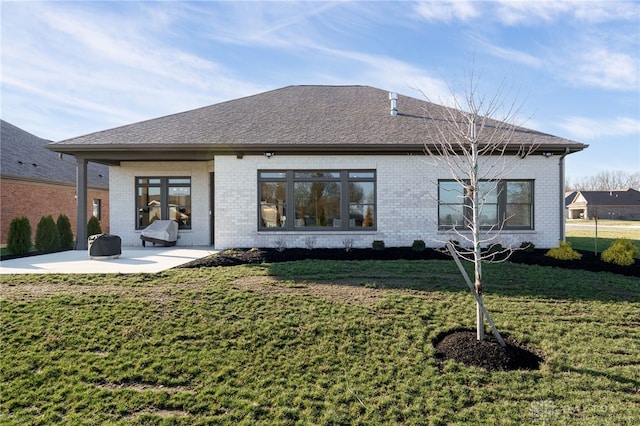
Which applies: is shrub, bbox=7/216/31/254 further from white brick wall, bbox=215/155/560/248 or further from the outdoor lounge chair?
white brick wall, bbox=215/155/560/248

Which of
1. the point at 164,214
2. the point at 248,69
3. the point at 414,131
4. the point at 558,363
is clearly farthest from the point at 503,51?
the point at 164,214

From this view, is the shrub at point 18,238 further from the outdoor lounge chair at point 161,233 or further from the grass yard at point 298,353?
the grass yard at point 298,353

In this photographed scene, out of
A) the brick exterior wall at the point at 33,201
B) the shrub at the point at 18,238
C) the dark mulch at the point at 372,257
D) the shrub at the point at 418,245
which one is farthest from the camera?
the brick exterior wall at the point at 33,201

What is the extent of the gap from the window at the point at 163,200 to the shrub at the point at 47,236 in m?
2.92

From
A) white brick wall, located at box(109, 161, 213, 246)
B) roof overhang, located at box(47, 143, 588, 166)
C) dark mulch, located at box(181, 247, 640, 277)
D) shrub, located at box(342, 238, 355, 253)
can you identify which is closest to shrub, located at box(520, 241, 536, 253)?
dark mulch, located at box(181, 247, 640, 277)

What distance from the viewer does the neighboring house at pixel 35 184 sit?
623 inches

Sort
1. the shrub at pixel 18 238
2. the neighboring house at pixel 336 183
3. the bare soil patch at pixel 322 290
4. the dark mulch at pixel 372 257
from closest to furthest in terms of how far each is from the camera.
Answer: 1. the bare soil patch at pixel 322 290
2. the dark mulch at pixel 372 257
3. the neighboring house at pixel 336 183
4. the shrub at pixel 18 238

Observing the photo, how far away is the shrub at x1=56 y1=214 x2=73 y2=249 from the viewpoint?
13.5 meters

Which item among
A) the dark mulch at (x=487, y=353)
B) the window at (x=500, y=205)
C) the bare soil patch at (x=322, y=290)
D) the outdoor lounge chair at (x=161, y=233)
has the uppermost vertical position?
the window at (x=500, y=205)

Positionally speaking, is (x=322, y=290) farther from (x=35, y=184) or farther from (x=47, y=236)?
(x=35, y=184)

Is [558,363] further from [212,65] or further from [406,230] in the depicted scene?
[212,65]

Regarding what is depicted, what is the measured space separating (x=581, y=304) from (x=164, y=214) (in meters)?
12.6

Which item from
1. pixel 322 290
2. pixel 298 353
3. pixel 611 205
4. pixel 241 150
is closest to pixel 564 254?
pixel 322 290

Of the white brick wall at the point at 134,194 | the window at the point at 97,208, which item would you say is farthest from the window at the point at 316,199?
the window at the point at 97,208
